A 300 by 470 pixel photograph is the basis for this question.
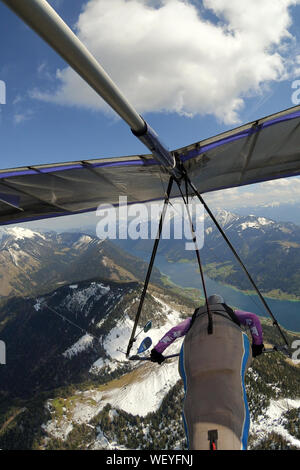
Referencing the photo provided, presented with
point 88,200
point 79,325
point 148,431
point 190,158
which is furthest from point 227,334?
point 79,325

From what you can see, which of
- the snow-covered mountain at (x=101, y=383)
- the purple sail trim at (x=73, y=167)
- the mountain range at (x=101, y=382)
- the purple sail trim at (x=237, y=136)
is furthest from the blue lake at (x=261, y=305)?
the purple sail trim at (x=73, y=167)

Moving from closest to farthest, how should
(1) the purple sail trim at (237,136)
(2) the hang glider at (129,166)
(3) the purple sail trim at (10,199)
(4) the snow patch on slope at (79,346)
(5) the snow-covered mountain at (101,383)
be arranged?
(2) the hang glider at (129,166) < (1) the purple sail trim at (237,136) < (3) the purple sail trim at (10,199) < (5) the snow-covered mountain at (101,383) < (4) the snow patch on slope at (79,346)

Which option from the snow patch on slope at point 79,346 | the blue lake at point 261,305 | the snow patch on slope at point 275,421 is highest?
the blue lake at point 261,305

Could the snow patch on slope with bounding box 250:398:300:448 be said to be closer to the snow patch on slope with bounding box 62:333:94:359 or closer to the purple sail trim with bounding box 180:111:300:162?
the snow patch on slope with bounding box 62:333:94:359

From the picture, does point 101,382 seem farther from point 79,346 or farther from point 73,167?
point 73,167

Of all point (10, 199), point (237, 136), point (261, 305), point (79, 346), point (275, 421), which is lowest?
point (275, 421)

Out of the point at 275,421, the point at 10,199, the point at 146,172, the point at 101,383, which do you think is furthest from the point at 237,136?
the point at 101,383

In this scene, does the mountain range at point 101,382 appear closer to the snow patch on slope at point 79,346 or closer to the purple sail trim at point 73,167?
the snow patch on slope at point 79,346

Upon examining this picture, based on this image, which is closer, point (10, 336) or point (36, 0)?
point (36, 0)
